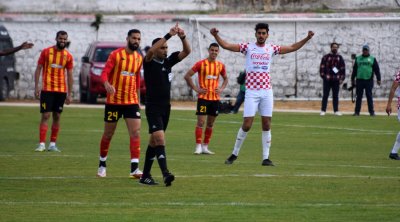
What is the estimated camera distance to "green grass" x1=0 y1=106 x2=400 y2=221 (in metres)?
13.0

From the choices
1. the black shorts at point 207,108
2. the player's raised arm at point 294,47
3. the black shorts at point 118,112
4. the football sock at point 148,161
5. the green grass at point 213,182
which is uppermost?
the player's raised arm at point 294,47

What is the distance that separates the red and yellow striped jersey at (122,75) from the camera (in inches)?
671

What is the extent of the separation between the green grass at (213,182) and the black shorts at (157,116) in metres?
0.83

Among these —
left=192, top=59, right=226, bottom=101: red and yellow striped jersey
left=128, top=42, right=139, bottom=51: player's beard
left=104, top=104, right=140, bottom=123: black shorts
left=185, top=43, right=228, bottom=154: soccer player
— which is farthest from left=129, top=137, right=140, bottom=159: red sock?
left=192, top=59, right=226, bottom=101: red and yellow striped jersey

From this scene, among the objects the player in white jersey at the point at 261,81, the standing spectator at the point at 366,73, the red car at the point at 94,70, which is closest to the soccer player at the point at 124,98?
the player in white jersey at the point at 261,81

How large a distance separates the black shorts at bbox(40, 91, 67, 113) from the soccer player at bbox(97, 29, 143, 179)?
5.58m

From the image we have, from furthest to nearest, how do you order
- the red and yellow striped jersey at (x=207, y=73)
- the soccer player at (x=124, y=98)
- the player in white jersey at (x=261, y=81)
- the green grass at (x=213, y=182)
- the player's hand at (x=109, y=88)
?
the red and yellow striped jersey at (x=207, y=73) < the player in white jersey at (x=261, y=81) < the soccer player at (x=124, y=98) < the player's hand at (x=109, y=88) < the green grass at (x=213, y=182)

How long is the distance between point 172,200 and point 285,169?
456 cm

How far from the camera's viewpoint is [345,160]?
20406 millimetres

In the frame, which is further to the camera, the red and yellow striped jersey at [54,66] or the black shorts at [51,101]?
the red and yellow striped jersey at [54,66]

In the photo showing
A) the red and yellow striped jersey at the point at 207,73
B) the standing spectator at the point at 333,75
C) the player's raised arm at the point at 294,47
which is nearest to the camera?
the player's raised arm at the point at 294,47

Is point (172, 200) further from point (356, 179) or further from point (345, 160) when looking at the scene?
point (345, 160)

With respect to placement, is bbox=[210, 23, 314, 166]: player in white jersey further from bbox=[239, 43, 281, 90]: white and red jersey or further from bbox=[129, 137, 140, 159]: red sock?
bbox=[129, 137, 140, 159]: red sock

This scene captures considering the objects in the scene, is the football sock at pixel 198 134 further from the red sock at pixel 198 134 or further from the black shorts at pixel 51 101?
the black shorts at pixel 51 101
